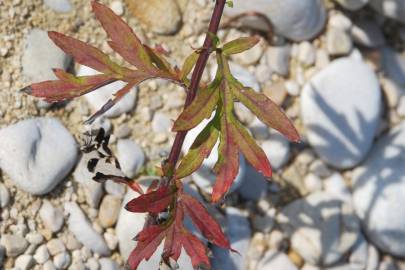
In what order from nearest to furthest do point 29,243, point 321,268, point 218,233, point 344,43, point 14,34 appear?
point 218,233 → point 29,243 → point 14,34 → point 321,268 → point 344,43

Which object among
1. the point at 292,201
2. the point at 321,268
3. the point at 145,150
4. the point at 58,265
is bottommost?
the point at 321,268

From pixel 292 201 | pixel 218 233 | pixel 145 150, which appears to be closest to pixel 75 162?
pixel 145 150

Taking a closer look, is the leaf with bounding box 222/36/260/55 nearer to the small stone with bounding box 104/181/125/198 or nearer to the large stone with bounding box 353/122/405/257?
the small stone with bounding box 104/181/125/198

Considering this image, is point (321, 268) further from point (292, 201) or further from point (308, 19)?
point (308, 19)

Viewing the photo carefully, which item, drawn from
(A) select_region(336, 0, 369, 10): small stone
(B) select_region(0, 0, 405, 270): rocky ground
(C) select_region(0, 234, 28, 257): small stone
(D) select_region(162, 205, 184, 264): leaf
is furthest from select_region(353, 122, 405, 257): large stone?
(C) select_region(0, 234, 28, 257): small stone

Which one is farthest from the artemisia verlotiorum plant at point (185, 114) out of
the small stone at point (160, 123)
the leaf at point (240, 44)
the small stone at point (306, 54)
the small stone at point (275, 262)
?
the small stone at point (306, 54)

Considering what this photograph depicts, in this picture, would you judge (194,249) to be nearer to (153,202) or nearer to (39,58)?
(153,202)
